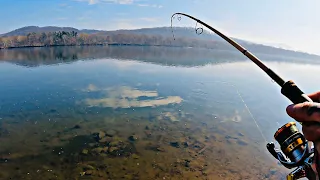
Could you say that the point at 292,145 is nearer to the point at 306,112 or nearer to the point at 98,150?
the point at 306,112

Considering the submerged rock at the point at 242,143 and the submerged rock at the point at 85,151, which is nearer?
the submerged rock at the point at 85,151

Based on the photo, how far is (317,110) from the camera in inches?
63.4

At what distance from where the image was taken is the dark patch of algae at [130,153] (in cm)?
1141

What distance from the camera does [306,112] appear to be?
1.67 m

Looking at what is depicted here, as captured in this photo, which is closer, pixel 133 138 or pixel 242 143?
pixel 133 138

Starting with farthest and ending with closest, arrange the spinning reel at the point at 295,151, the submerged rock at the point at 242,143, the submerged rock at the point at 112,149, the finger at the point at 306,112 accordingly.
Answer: the submerged rock at the point at 242,143 → the submerged rock at the point at 112,149 → the spinning reel at the point at 295,151 → the finger at the point at 306,112

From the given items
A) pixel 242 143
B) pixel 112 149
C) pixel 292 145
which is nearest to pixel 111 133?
pixel 112 149

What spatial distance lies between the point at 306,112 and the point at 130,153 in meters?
12.2

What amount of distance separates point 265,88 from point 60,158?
2677 centimetres

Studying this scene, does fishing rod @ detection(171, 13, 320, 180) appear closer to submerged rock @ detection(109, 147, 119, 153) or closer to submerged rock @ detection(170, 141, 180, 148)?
submerged rock @ detection(109, 147, 119, 153)

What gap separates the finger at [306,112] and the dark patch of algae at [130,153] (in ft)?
33.2

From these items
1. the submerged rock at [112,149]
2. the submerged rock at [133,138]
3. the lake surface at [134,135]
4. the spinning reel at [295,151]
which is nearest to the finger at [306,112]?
the spinning reel at [295,151]

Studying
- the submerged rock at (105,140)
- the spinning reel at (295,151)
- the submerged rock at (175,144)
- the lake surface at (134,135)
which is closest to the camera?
the spinning reel at (295,151)

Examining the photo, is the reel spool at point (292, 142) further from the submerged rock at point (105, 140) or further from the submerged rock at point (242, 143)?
the submerged rock at point (242, 143)
